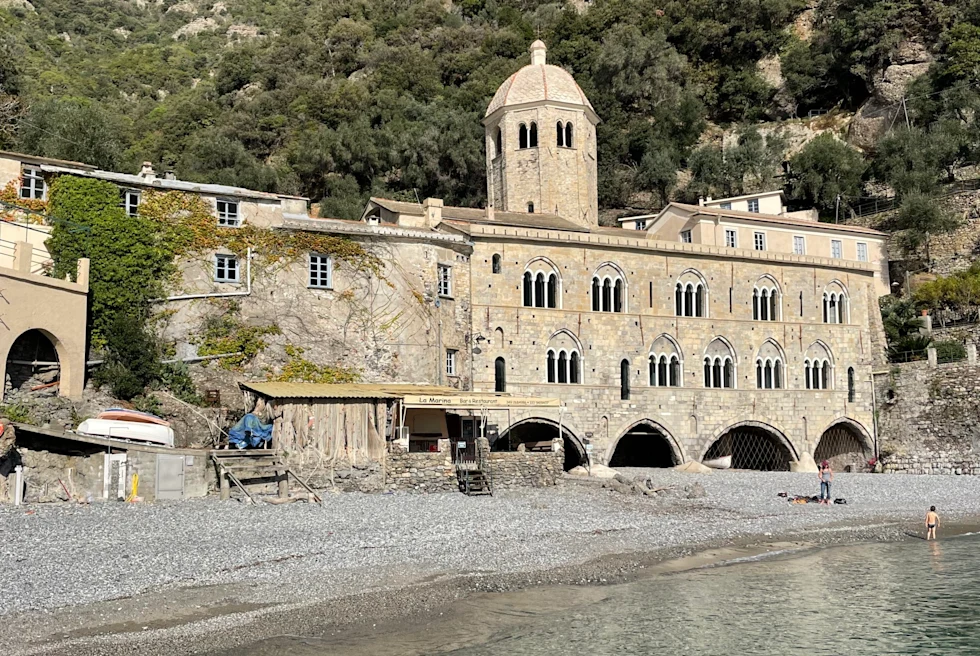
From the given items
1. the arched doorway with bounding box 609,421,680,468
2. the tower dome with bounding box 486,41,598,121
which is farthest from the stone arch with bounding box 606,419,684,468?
the tower dome with bounding box 486,41,598,121

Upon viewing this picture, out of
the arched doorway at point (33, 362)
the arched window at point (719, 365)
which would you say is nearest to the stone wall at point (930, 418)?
the arched window at point (719, 365)

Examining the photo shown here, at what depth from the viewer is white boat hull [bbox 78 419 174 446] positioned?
79.1ft

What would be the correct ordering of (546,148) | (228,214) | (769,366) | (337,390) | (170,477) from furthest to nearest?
(546,148) → (769,366) → (228,214) → (337,390) → (170,477)

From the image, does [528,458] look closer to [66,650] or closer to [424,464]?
[424,464]

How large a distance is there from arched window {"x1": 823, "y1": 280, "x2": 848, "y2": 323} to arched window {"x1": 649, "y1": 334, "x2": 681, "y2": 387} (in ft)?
27.8

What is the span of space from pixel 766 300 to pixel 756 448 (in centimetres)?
671

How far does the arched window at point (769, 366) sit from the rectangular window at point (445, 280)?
48.2 feet

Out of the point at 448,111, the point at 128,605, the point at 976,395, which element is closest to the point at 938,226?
the point at 976,395

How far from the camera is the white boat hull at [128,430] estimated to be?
2411 cm

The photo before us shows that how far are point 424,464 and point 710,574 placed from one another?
34.7ft

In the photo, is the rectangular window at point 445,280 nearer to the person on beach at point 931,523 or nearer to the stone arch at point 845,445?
the person on beach at point 931,523

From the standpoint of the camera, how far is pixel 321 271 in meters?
33.5

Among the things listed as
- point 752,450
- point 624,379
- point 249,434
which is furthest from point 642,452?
point 249,434

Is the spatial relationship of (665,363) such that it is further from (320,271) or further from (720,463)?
(320,271)
